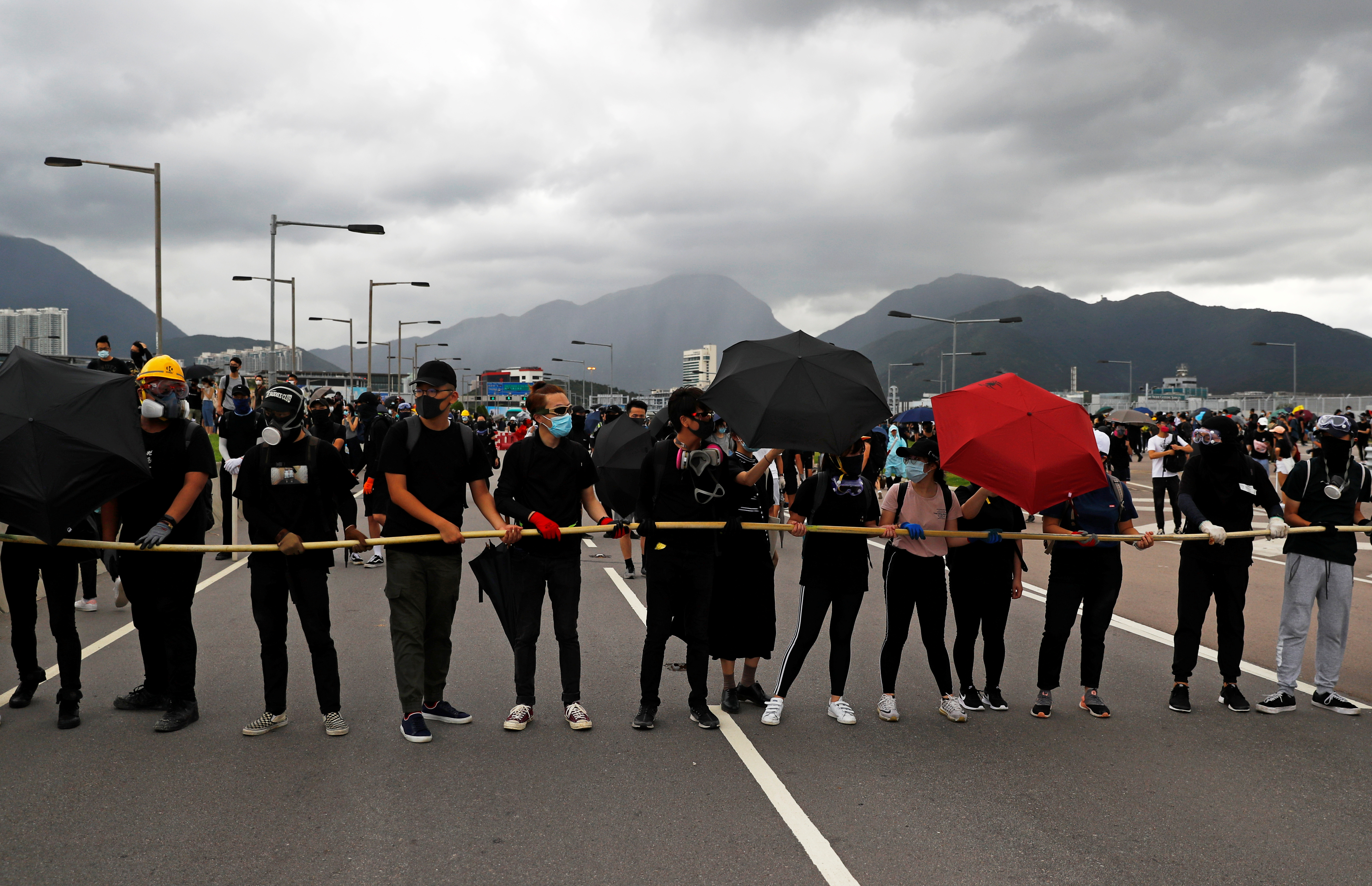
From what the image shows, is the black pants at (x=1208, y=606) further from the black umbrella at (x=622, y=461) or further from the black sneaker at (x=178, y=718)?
the black sneaker at (x=178, y=718)

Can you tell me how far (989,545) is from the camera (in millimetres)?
5906

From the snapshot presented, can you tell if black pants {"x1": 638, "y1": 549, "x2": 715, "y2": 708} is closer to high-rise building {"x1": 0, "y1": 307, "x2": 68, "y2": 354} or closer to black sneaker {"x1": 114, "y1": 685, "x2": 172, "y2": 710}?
black sneaker {"x1": 114, "y1": 685, "x2": 172, "y2": 710}


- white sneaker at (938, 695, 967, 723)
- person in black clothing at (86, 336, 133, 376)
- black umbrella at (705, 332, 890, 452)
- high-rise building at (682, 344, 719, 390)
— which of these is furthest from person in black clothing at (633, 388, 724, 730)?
high-rise building at (682, 344, 719, 390)

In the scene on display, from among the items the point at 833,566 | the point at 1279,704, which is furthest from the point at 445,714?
the point at 1279,704

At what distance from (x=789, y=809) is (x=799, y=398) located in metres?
2.24

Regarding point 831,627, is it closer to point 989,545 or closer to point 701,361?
point 989,545

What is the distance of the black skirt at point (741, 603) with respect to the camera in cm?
589

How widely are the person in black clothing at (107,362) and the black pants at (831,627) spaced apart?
9.36 m

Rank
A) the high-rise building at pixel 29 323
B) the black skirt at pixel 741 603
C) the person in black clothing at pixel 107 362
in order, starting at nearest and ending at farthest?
1. the black skirt at pixel 741 603
2. the person in black clothing at pixel 107 362
3. the high-rise building at pixel 29 323

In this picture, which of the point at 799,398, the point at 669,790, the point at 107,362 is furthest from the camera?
the point at 107,362

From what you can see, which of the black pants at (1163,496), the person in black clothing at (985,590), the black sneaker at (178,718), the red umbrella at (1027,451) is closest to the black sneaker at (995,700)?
the person in black clothing at (985,590)

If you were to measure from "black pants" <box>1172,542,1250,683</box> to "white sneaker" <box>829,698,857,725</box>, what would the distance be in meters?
2.19

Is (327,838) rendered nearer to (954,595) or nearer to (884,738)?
(884,738)

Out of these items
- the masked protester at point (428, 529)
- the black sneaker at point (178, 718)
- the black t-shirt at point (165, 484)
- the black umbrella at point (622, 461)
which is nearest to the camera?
the black sneaker at point (178, 718)
